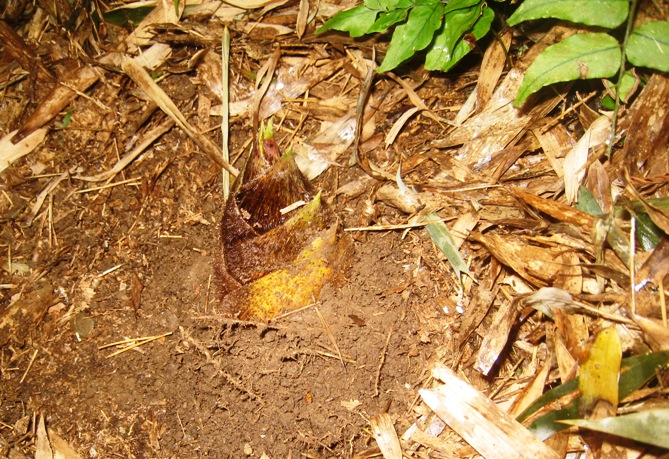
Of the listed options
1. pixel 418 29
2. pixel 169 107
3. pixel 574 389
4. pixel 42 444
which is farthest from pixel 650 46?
pixel 42 444

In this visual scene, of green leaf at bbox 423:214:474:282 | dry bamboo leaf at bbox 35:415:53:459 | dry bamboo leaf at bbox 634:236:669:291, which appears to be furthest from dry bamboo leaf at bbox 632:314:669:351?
dry bamboo leaf at bbox 35:415:53:459

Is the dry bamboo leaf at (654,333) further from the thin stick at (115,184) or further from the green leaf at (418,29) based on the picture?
the thin stick at (115,184)

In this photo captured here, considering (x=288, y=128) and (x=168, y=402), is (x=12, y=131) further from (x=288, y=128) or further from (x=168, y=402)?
(x=168, y=402)

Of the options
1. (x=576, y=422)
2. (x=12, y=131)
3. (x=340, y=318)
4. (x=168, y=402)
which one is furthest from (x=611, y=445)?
(x=12, y=131)

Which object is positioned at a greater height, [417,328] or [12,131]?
[12,131]

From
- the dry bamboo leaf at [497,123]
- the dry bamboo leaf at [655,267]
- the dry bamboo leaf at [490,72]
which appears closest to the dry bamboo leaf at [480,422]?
the dry bamboo leaf at [655,267]

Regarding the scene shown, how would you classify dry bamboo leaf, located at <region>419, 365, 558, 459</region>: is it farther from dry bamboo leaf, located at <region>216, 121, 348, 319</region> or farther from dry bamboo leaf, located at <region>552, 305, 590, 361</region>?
dry bamboo leaf, located at <region>216, 121, 348, 319</region>

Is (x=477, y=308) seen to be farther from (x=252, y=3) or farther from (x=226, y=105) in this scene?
(x=252, y=3)
